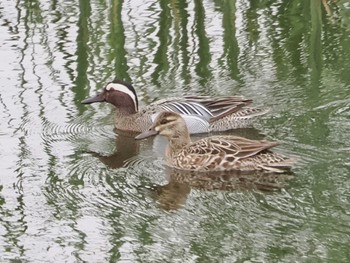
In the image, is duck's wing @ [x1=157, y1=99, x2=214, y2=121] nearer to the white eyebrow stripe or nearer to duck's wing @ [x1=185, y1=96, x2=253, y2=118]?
duck's wing @ [x1=185, y1=96, x2=253, y2=118]

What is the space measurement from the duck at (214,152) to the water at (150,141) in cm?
20

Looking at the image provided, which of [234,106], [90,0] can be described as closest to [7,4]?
[90,0]

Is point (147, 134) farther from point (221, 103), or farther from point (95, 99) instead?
point (95, 99)

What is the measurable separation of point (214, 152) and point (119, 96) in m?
1.86

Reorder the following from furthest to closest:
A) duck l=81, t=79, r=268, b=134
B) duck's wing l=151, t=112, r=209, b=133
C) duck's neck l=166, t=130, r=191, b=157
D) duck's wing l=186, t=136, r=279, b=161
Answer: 1. duck's wing l=151, t=112, r=209, b=133
2. duck l=81, t=79, r=268, b=134
3. duck's neck l=166, t=130, r=191, b=157
4. duck's wing l=186, t=136, r=279, b=161

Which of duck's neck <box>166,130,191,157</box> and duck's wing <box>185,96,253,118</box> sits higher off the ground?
duck's neck <box>166,130,191,157</box>

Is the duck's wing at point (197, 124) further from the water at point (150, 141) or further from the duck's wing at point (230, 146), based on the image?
the duck's wing at point (230, 146)

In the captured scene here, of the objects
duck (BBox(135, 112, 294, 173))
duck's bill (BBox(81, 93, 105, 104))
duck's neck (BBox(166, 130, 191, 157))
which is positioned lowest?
duck's bill (BBox(81, 93, 105, 104))

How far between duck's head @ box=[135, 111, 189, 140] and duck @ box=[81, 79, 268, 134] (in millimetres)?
566

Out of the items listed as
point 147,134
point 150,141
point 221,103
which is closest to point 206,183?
point 147,134

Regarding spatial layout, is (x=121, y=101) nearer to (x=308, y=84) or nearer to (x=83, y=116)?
(x=83, y=116)

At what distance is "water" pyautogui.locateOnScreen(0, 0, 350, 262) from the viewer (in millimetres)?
8406

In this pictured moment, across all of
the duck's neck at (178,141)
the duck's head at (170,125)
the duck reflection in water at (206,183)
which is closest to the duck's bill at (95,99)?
the duck's head at (170,125)

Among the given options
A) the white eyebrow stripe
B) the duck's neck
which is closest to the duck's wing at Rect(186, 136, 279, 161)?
the duck's neck
